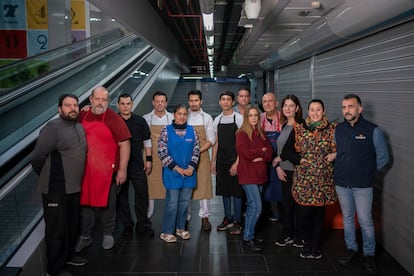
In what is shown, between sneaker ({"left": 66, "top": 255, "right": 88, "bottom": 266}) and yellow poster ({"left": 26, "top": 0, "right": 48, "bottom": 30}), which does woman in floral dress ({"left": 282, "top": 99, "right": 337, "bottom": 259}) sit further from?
yellow poster ({"left": 26, "top": 0, "right": 48, "bottom": 30})

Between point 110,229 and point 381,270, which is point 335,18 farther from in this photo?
point 110,229

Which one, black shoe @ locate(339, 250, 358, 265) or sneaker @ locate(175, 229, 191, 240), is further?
sneaker @ locate(175, 229, 191, 240)

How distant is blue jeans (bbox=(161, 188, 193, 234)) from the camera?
391 cm

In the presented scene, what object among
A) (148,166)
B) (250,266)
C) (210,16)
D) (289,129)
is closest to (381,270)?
(250,266)

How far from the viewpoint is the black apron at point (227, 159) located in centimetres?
408

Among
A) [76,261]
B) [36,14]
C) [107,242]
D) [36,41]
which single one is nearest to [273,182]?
[107,242]

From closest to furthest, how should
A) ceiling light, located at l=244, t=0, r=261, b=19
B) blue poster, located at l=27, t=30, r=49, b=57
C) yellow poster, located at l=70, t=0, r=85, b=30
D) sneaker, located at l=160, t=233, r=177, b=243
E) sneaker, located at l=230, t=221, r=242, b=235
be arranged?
sneaker, located at l=160, t=233, r=177, b=243 < sneaker, located at l=230, t=221, r=242, b=235 < ceiling light, located at l=244, t=0, r=261, b=19 < blue poster, located at l=27, t=30, r=49, b=57 < yellow poster, located at l=70, t=0, r=85, b=30

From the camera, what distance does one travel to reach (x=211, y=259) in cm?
350

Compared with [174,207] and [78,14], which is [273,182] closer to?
[174,207]

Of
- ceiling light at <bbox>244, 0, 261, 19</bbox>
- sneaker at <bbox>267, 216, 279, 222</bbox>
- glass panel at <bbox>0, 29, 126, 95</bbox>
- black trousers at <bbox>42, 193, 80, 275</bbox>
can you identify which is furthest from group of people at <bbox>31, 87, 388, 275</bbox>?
glass panel at <bbox>0, 29, 126, 95</bbox>

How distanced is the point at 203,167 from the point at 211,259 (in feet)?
3.46

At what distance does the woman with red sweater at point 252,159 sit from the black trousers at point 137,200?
1093 mm

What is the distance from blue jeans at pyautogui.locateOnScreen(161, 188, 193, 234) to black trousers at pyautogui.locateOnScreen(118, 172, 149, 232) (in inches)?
10.8

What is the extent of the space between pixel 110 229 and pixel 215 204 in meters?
1.93
